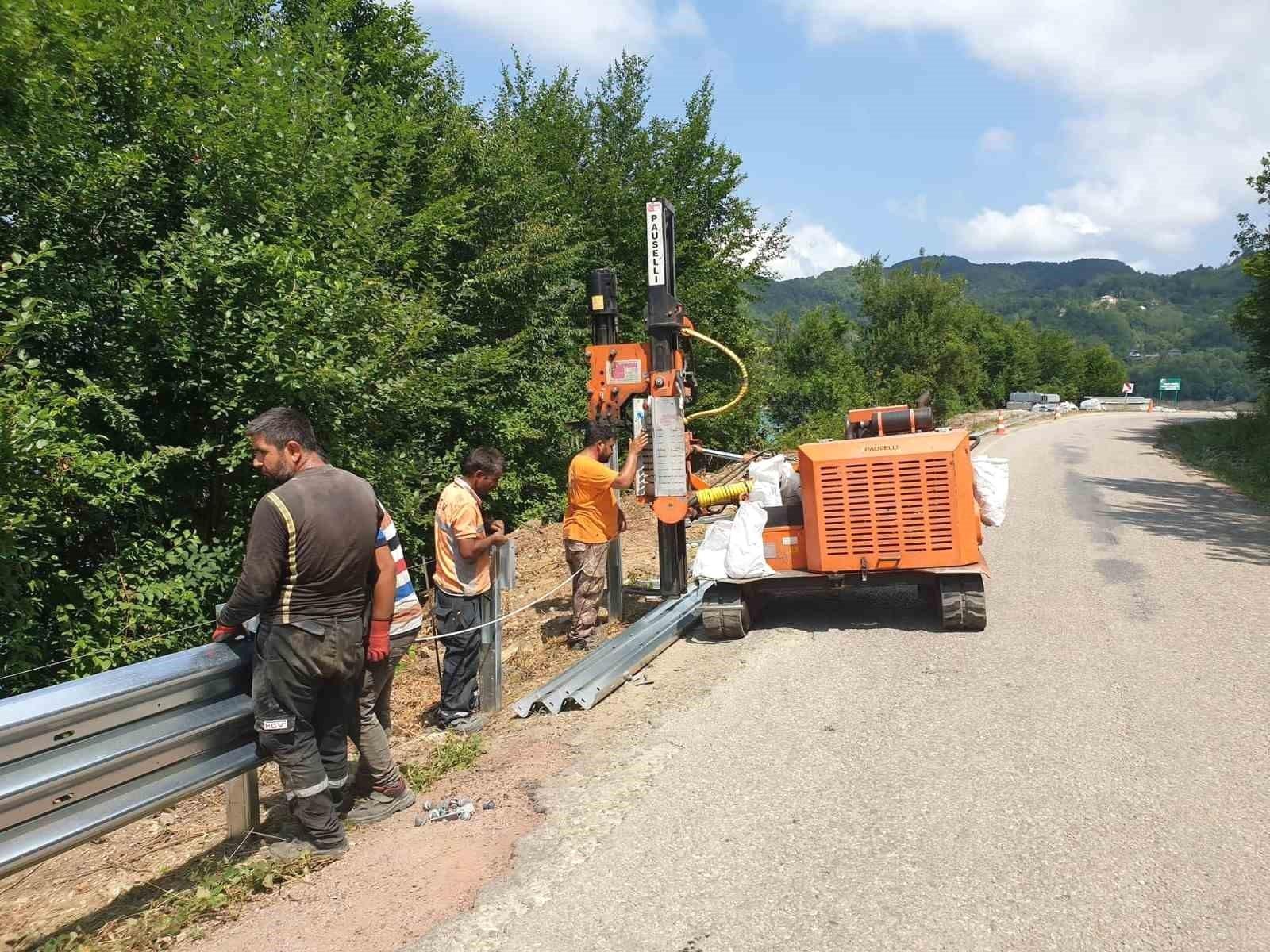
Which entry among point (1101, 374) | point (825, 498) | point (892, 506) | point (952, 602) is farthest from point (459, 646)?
point (1101, 374)

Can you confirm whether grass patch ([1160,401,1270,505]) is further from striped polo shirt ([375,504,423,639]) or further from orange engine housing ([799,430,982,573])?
striped polo shirt ([375,504,423,639])

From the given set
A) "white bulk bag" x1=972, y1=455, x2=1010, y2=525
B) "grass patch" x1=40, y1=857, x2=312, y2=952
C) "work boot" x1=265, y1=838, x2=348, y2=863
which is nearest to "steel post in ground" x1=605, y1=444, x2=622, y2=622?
"white bulk bag" x1=972, y1=455, x2=1010, y2=525

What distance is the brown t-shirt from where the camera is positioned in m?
3.69

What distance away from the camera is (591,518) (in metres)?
7.53

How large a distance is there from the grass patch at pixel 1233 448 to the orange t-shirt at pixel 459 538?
54.3 feet

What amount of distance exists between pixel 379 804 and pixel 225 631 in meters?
1.16

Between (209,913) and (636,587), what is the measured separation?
20.1 feet

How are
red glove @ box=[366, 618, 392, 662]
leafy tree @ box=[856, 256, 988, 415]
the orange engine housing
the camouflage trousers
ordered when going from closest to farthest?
red glove @ box=[366, 618, 392, 662] → the orange engine housing → the camouflage trousers → leafy tree @ box=[856, 256, 988, 415]

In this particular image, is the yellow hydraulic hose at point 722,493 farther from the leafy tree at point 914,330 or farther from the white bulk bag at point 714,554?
the leafy tree at point 914,330

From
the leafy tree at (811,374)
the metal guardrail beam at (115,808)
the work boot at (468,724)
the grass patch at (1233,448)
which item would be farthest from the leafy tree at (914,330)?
the metal guardrail beam at (115,808)

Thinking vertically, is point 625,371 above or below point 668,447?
above

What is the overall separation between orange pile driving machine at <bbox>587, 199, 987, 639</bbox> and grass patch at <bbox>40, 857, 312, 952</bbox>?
4.18m

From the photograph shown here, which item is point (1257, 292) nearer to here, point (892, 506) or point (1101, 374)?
point (892, 506)

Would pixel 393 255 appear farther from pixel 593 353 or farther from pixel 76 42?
pixel 76 42
